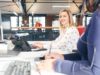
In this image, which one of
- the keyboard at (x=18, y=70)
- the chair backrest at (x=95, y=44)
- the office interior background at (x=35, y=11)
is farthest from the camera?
the office interior background at (x=35, y=11)

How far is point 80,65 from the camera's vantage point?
107 cm

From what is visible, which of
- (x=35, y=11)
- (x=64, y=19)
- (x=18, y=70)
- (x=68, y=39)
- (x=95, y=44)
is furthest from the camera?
(x=35, y=11)

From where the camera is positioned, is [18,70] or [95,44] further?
[18,70]

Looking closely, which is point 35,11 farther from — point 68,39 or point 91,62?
point 91,62

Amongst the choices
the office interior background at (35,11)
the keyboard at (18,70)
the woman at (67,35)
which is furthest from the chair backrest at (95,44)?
the office interior background at (35,11)

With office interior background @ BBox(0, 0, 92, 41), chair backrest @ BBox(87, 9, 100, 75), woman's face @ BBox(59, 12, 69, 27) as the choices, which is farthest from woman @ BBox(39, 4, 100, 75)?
office interior background @ BBox(0, 0, 92, 41)

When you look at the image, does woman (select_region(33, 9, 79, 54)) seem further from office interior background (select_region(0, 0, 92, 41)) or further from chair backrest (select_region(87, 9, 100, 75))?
office interior background (select_region(0, 0, 92, 41))

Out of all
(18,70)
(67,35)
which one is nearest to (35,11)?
(67,35)

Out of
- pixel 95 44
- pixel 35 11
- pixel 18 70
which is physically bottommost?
pixel 18 70

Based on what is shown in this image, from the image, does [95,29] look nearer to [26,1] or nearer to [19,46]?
[19,46]

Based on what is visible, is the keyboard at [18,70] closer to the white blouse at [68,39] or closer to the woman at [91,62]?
the woman at [91,62]

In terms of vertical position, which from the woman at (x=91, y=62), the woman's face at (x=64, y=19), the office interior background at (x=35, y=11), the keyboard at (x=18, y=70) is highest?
the office interior background at (x=35, y=11)

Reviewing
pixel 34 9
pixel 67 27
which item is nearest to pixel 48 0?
pixel 34 9

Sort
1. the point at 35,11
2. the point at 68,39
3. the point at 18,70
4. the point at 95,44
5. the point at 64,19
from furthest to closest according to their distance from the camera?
1. the point at 35,11
2. the point at 64,19
3. the point at 68,39
4. the point at 18,70
5. the point at 95,44
